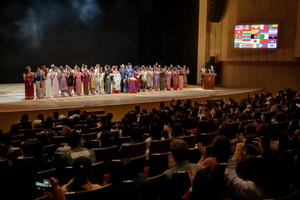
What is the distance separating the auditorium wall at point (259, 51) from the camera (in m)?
15.2

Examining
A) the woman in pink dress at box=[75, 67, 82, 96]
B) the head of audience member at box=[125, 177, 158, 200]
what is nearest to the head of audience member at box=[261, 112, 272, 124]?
the head of audience member at box=[125, 177, 158, 200]

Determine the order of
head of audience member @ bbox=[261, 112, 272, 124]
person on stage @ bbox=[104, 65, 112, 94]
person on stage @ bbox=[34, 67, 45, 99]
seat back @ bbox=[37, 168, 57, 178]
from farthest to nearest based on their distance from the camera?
person on stage @ bbox=[104, 65, 112, 94]
person on stage @ bbox=[34, 67, 45, 99]
head of audience member @ bbox=[261, 112, 272, 124]
seat back @ bbox=[37, 168, 57, 178]

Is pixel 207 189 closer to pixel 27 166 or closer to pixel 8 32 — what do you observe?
pixel 27 166

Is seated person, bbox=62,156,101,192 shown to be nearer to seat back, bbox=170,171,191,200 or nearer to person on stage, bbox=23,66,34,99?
seat back, bbox=170,171,191,200

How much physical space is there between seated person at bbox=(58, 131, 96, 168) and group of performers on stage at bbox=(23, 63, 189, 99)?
28.6 feet

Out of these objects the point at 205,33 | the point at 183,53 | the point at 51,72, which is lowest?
the point at 51,72

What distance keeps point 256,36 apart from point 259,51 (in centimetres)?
96

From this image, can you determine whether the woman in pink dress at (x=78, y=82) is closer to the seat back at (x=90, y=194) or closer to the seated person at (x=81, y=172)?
the seated person at (x=81, y=172)

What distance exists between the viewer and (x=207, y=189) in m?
1.96

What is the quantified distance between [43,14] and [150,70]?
23.1 feet

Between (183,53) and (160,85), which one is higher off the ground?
(183,53)

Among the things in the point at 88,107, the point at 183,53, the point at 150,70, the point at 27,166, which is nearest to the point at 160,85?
the point at 150,70

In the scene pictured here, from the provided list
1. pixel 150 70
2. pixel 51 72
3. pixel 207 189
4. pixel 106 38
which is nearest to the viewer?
pixel 207 189

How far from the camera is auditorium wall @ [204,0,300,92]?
50.0ft
